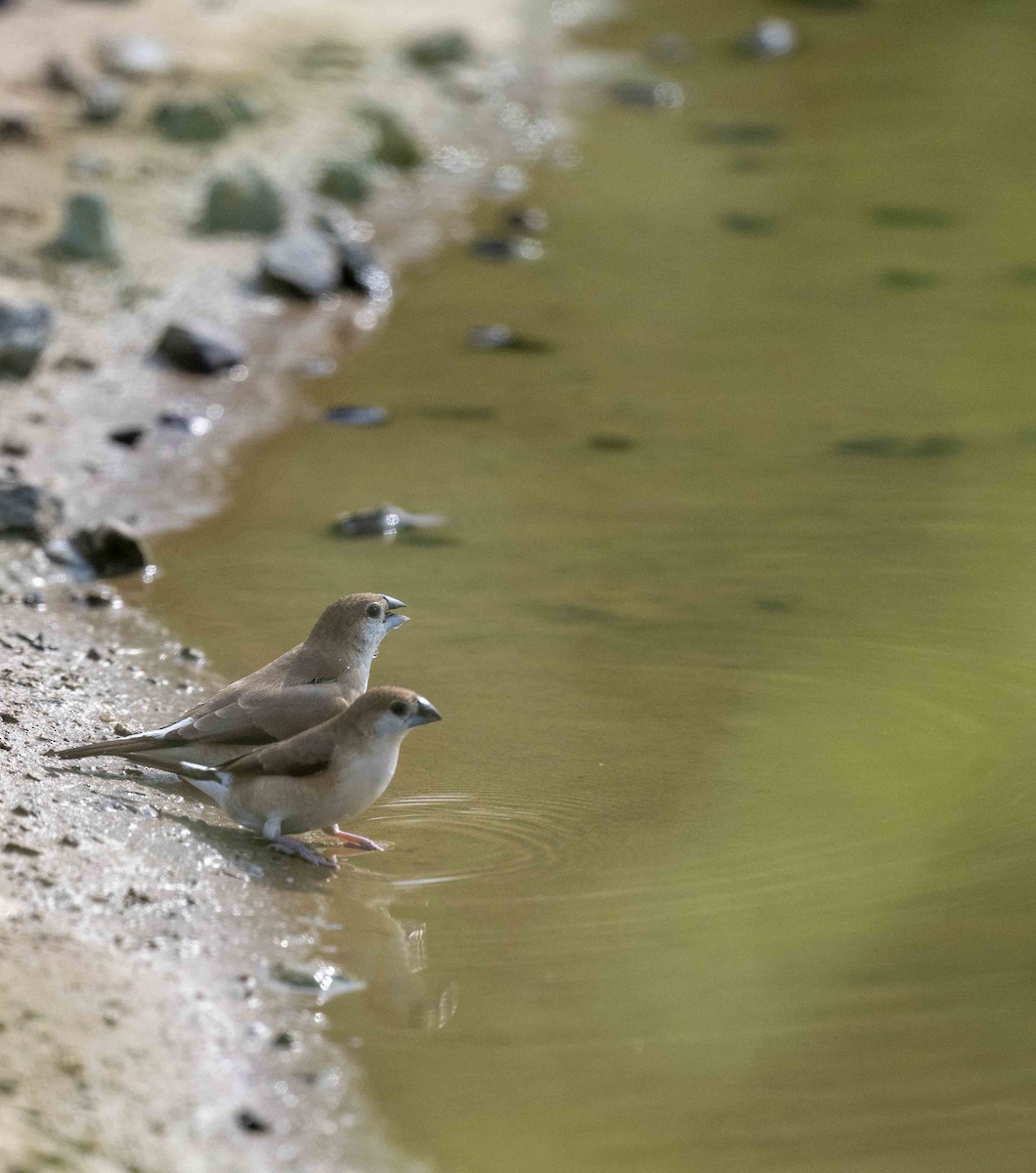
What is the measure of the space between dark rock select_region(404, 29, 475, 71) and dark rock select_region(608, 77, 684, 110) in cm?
130

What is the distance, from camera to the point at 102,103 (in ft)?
39.3

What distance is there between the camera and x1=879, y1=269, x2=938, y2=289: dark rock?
1032cm

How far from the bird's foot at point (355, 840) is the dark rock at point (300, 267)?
581 cm

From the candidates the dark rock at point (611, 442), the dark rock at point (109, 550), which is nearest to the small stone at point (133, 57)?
the dark rock at point (611, 442)

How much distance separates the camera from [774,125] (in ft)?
Answer: 44.7

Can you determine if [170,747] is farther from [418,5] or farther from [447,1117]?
[418,5]

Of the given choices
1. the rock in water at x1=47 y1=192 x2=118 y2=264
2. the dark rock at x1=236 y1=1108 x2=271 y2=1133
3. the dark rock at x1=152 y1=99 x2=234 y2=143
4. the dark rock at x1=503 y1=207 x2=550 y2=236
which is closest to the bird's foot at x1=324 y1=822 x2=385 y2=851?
the dark rock at x1=236 y1=1108 x2=271 y2=1133

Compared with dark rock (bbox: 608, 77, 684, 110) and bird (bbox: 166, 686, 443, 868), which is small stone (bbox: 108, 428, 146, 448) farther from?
dark rock (bbox: 608, 77, 684, 110)

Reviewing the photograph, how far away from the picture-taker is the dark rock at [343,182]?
38.9ft

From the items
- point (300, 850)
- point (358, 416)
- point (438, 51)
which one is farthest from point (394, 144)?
point (300, 850)

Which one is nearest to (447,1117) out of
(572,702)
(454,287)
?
(572,702)

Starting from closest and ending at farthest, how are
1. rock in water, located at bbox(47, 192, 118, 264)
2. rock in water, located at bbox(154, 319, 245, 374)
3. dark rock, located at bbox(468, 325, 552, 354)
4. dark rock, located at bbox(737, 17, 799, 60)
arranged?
1. rock in water, located at bbox(154, 319, 245, 374)
2. dark rock, located at bbox(468, 325, 552, 354)
3. rock in water, located at bbox(47, 192, 118, 264)
4. dark rock, located at bbox(737, 17, 799, 60)

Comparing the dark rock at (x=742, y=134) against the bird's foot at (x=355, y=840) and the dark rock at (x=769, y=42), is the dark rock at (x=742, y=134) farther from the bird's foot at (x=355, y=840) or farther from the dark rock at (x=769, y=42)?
the bird's foot at (x=355, y=840)

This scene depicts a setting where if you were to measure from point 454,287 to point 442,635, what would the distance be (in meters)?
4.65
